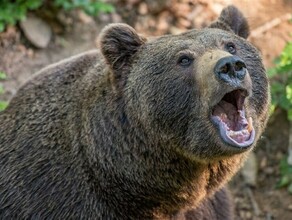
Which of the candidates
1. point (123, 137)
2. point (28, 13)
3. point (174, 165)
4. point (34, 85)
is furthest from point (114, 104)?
point (28, 13)

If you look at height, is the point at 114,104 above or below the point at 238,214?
above

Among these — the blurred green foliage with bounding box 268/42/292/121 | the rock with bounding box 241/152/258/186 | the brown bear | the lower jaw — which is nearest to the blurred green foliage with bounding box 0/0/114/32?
the blurred green foliage with bounding box 268/42/292/121

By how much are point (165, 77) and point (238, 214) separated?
3.21 meters

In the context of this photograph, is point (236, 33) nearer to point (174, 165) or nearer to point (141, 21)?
point (174, 165)

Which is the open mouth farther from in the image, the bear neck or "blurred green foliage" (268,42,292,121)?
"blurred green foliage" (268,42,292,121)

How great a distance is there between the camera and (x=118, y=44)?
564 centimetres

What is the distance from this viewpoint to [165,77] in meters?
5.42

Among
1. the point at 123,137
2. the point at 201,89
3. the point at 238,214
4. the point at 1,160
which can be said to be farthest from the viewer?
the point at 238,214

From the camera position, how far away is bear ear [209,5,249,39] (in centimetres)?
583

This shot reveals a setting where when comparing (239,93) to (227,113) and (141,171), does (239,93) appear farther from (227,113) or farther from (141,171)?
(141,171)

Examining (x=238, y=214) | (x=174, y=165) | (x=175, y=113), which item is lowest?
(x=238, y=214)

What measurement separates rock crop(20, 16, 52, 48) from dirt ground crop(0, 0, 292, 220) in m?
0.07

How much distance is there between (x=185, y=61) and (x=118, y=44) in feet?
1.76

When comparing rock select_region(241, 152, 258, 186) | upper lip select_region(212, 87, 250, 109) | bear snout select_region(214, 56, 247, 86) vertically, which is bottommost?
rock select_region(241, 152, 258, 186)
